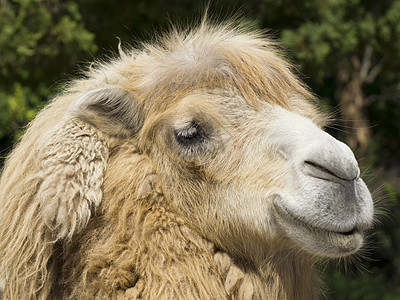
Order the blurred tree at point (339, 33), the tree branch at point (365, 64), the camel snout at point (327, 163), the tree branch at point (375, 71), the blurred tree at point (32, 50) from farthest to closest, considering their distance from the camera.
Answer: the tree branch at point (375, 71) → the tree branch at point (365, 64) → the blurred tree at point (339, 33) → the blurred tree at point (32, 50) → the camel snout at point (327, 163)

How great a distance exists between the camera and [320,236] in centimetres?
333

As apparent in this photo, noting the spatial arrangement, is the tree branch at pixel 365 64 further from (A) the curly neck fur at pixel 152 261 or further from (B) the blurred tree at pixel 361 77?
(A) the curly neck fur at pixel 152 261

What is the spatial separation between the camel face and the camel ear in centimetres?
21

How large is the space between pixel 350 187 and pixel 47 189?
153 centimetres

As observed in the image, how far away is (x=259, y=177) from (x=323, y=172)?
37cm

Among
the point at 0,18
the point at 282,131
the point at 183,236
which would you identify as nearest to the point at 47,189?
the point at 183,236

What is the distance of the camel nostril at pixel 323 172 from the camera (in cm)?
324

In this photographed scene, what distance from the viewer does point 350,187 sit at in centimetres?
327

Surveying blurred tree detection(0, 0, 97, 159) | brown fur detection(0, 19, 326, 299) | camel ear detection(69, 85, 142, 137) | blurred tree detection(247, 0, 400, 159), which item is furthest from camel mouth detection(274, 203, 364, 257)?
blurred tree detection(247, 0, 400, 159)

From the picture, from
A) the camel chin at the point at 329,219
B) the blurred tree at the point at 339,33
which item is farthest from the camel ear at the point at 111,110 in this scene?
the blurred tree at the point at 339,33

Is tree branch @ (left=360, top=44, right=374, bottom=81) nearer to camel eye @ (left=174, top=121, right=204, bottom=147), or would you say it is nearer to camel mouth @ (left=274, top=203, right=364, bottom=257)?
camel eye @ (left=174, top=121, right=204, bottom=147)

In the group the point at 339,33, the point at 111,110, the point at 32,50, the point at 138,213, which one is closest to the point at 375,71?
the point at 339,33

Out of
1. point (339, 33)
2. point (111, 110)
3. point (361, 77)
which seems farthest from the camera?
point (361, 77)

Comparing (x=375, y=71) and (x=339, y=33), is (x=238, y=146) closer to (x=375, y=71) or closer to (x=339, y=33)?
(x=339, y=33)
